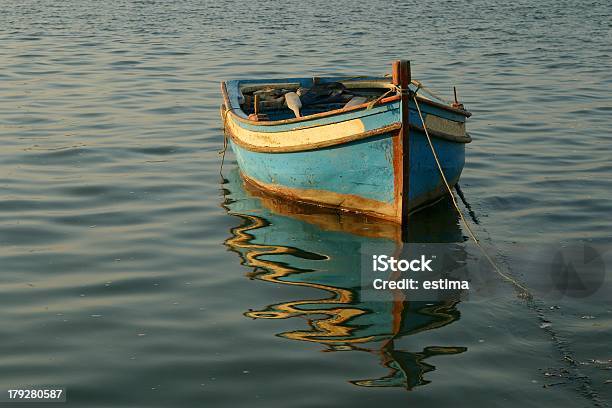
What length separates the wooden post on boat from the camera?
10500 mm

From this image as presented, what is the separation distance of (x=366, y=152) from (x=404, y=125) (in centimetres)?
65

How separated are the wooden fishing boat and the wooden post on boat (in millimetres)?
11

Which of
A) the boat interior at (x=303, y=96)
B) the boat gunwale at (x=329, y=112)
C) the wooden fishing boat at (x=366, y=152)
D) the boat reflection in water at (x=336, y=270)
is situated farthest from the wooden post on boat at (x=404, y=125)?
the boat interior at (x=303, y=96)

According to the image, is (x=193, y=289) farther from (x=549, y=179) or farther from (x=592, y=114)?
(x=592, y=114)

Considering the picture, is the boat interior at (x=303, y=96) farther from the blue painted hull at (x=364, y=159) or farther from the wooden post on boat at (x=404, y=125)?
the wooden post on boat at (x=404, y=125)

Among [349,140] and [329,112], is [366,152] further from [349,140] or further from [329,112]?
[329,112]

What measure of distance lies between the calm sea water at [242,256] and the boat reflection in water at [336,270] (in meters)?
0.03

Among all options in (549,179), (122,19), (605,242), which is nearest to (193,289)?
(605,242)

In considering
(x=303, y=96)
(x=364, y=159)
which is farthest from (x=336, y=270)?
(x=303, y=96)

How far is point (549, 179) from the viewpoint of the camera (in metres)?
13.5

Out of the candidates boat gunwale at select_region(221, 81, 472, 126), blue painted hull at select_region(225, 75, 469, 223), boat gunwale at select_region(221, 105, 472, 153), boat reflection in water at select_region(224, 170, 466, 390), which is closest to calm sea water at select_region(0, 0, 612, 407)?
boat reflection in water at select_region(224, 170, 466, 390)

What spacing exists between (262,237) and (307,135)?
4.58 feet

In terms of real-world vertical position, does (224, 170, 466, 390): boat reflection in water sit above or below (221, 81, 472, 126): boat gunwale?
below

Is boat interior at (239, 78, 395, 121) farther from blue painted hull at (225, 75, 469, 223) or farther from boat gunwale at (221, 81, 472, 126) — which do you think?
blue painted hull at (225, 75, 469, 223)
